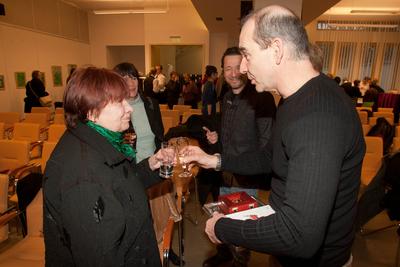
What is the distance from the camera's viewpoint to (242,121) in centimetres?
208

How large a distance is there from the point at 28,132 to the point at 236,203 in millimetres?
4038

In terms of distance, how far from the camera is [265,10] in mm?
913

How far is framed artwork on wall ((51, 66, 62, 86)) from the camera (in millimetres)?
9942

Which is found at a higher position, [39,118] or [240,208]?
[240,208]

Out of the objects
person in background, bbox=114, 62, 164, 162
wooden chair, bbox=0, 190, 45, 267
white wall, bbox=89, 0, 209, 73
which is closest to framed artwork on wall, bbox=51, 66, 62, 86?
white wall, bbox=89, 0, 209, 73

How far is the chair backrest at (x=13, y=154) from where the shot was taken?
10.5ft

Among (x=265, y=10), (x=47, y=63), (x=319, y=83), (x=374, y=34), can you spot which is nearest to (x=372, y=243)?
(x=319, y=83)

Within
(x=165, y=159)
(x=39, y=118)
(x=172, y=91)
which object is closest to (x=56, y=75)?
(x=172, y=91)

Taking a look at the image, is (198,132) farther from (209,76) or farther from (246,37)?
(209,76)

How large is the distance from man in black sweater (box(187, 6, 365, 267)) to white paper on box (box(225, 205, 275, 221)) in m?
0.04

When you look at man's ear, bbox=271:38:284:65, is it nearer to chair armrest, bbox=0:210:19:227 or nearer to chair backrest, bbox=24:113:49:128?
chair armrest, bbox=0:210:19:227

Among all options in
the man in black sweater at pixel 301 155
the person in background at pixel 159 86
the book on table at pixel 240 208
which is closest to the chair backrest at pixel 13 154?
the book on table at pixel 240 208

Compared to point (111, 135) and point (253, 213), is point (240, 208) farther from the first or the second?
point (111, 135)

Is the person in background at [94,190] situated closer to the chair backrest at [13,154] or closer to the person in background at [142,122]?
the person in background at [142,122]
